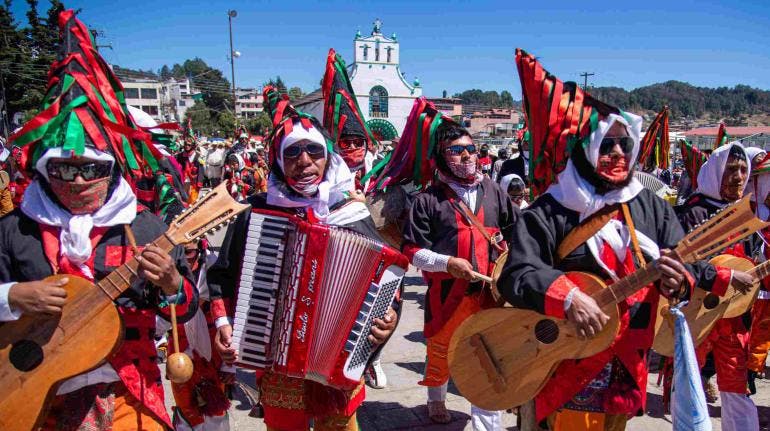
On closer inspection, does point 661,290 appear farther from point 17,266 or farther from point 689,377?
point 17,266

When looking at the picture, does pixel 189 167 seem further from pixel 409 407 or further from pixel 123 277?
pixel 123 277

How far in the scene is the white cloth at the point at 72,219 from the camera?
2.34m

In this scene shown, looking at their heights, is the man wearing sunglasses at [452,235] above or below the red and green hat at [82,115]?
below

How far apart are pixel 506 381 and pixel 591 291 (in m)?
0.64

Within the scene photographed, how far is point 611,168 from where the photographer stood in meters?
2.50

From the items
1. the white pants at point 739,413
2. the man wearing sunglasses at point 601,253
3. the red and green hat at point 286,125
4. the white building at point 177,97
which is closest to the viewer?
the man wearing sunglasses at point 601,253

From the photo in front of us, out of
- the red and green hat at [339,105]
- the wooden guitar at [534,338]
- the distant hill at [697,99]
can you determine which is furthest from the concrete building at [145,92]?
the distant hill at [697,99]

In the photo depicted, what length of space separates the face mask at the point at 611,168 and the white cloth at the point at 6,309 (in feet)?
8.73

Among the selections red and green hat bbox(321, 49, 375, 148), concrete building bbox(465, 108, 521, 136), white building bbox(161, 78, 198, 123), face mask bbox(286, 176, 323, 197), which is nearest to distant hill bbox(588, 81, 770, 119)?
concrete building bbox(465, 108, 521, 136)

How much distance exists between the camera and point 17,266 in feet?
7.70

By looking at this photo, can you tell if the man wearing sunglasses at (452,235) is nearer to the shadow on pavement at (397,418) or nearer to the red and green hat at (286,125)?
the shadow on pavement at (397,418)

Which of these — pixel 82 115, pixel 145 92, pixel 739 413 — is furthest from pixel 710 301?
pixel 145 92

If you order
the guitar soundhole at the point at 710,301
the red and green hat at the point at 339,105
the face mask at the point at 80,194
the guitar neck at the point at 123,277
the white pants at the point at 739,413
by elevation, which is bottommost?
the white pants at the point at 739,413

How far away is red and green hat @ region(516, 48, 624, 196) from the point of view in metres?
2.60
